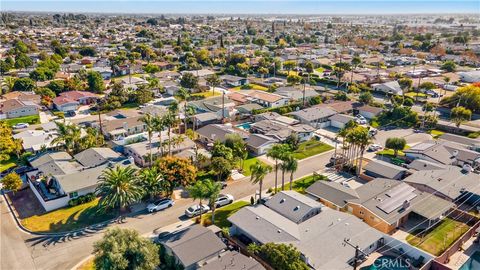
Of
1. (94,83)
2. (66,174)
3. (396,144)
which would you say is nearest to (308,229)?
(396,144)

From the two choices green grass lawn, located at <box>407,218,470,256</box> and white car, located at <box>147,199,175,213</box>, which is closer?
green grass lawn, located at <box>407,218,470,256</box>

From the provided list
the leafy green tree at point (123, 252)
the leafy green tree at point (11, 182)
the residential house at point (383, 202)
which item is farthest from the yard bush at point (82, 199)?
the residential house at point (383, 202)

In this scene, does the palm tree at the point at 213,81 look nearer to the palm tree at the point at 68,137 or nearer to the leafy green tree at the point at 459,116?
the palm tree at the point at 68,137

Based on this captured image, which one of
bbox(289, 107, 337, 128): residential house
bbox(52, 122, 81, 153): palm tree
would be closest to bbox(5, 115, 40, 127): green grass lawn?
bbox(52, 122, 81, 153): palm tree

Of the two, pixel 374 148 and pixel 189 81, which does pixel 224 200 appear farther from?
pixel 189 81

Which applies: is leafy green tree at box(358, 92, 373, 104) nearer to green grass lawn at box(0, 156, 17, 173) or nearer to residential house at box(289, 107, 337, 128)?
residential house at box(289, 107, 337, 128)

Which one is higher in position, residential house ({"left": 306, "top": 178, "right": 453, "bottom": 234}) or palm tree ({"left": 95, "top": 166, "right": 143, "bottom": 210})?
palm tree ({"left": 95, "top": 166, "right": 143, "bottom": 210})
